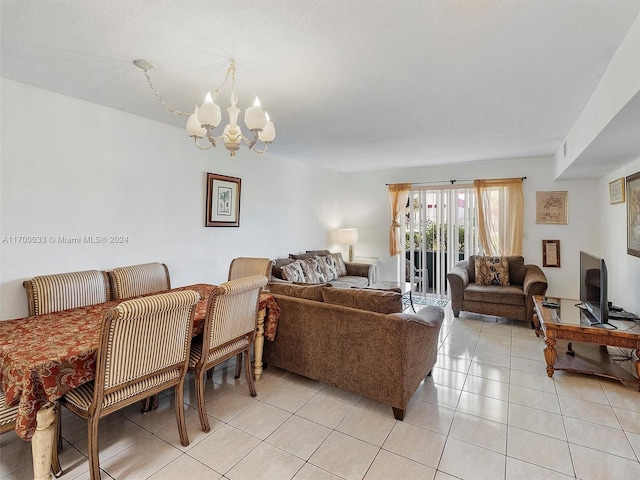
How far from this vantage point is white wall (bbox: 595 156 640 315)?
133 inches

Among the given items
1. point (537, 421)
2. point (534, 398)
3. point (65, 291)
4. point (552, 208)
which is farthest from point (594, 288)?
point (65, 291)

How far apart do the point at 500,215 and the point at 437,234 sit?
1054 millimetres

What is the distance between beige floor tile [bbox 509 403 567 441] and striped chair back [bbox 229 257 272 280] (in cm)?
243

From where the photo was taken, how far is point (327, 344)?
8.12ft

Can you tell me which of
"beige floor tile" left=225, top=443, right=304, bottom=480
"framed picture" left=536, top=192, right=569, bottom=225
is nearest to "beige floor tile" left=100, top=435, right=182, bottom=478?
"beige floor tile" left=225, top=443, right=304, bottom=480

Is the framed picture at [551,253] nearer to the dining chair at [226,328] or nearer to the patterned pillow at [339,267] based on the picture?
the patterned pillow at [339,267]

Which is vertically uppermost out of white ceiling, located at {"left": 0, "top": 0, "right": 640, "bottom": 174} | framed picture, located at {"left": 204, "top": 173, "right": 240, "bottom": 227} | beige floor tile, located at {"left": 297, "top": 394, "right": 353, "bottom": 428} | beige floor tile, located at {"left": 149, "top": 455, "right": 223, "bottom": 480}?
white ceiling, located at {"left": 0, "top": 0, "right": 640, "bottom": 174}

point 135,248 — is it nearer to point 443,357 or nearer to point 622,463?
point 443,357

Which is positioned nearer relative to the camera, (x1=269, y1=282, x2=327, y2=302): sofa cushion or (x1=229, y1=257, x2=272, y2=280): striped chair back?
(x1=269, y1=282, x2=327, y2=302): sofa cushion

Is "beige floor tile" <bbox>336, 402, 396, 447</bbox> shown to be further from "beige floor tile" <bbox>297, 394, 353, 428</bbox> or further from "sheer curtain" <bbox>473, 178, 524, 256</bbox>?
"sheer curtain" <bbox>473, 178, 524, 256</bbox>

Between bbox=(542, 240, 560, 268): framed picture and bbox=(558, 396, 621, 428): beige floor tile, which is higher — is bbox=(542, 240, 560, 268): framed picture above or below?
above

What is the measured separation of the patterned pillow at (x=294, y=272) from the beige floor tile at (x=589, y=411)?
298cm

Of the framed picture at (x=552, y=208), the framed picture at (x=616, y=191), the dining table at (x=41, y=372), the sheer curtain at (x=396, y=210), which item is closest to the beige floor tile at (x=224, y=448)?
the dining table at (x=41, y=372)

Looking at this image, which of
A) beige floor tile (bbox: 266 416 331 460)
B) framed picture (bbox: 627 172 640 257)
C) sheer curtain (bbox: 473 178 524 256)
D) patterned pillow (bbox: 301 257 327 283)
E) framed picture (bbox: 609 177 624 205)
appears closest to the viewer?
beige floor tile (bbox: 266 416 331 460)
